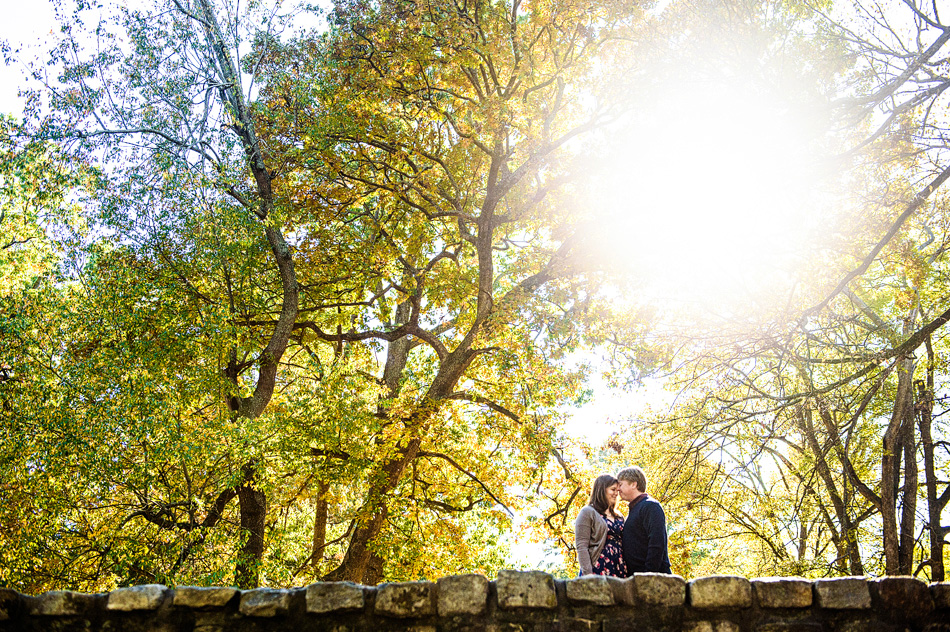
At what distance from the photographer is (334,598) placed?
3.46m

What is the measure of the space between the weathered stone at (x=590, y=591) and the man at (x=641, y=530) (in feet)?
1.90

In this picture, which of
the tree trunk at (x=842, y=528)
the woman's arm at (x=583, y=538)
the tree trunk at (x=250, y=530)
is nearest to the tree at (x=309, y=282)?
the tree trunk at (x=250, y=530)

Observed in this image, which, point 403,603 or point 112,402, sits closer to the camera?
point 403,603

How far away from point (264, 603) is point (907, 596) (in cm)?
336

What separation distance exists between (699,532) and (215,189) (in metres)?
9.09

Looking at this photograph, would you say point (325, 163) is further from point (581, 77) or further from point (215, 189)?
point (581, 77)

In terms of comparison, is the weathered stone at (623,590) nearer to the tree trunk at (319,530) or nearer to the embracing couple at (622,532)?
the embracing couple at (622,532)

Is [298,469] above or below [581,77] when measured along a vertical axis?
→ below

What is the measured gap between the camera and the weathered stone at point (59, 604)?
3430 mm

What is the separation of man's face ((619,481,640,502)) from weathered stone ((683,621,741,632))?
0.96 m

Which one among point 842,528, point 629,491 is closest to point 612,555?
point 629,491

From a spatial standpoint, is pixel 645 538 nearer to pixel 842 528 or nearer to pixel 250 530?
pixel 250 530

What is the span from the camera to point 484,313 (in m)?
9.61

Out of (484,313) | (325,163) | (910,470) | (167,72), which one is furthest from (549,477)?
(167,72)
